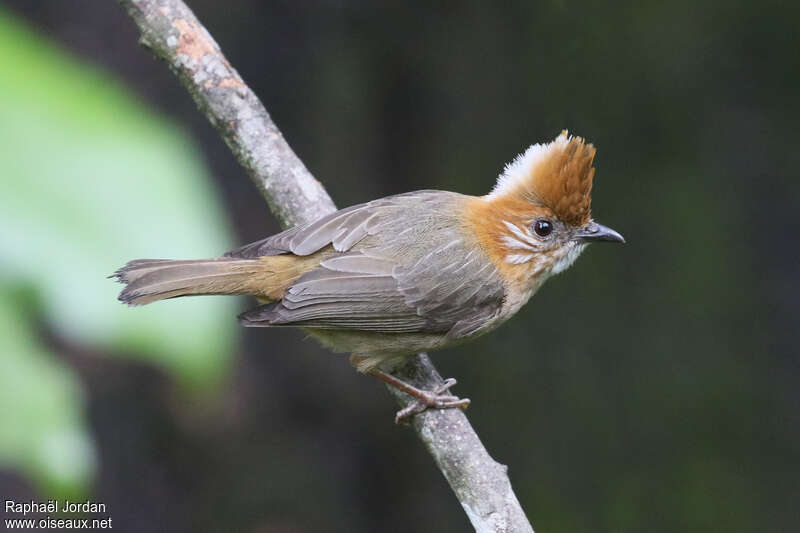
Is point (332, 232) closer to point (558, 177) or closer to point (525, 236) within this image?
point (525, 236)

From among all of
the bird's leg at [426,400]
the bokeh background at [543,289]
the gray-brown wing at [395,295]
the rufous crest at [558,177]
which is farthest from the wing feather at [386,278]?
the bokeh background at [543,289]

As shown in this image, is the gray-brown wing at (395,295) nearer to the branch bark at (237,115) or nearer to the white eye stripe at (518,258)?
the white eye stripe at (518,258)

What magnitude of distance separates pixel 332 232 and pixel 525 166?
93 cm

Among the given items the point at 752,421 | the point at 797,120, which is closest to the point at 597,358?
the point at 752,421

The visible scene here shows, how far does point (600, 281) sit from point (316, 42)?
9.22 ft

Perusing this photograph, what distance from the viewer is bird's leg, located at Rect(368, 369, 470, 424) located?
11.0 ft

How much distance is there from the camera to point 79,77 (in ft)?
4.11

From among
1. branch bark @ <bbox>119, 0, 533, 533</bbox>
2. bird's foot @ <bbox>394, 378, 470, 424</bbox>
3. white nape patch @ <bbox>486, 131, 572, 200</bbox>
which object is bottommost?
bird's foot @ <bbox>394, 378, 470, 424</bbox>

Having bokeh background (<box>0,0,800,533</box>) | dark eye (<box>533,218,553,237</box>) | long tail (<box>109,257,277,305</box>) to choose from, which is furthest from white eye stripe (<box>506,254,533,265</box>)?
bokeh background (<box>0,0,800,533</box>)

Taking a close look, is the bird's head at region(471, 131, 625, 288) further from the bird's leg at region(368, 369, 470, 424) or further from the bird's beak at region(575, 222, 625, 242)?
the bird's leg at region(368, 369, 470, 424)

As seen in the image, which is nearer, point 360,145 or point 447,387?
point 447,387

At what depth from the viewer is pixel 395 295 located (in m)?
3.53

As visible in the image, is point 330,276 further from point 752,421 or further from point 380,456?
point 752,421

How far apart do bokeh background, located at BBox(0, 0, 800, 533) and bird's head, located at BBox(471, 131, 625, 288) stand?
91.8 inches
